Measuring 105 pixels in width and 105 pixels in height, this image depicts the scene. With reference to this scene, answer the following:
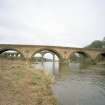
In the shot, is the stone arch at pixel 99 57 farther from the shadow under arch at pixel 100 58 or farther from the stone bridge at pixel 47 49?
the stone bridge at pixel 47 49

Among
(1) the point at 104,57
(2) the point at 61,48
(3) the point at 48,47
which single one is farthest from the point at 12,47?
(1) the point at 104,57

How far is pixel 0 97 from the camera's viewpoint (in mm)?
8375

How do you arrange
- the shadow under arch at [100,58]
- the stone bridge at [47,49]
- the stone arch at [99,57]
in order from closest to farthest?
the stone bridge at [47,49]
the shadow under arch at [100,58]
the stone arch at [99,57]

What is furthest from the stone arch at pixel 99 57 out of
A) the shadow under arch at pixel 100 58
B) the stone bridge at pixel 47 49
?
the stone bridge at pixel 47 49

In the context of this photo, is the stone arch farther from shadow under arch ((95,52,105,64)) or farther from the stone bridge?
the stone bridge

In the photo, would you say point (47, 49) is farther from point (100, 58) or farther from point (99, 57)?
point (100, 58)

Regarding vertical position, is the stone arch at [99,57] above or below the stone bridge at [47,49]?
below

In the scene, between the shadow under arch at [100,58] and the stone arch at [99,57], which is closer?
the shadow under arch at [100,58]

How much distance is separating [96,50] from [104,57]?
12980 mm

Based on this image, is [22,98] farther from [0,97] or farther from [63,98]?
[63,98]

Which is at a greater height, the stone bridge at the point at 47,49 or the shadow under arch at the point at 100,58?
the stone bridge at the point at 47,49

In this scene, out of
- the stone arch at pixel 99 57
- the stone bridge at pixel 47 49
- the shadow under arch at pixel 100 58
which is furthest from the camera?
the stone arch at pixel 99 57

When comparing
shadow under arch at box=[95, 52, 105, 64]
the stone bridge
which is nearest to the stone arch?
shadow under arch at box=[95, 52, 105, 64]

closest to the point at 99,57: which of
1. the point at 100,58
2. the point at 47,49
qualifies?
the point at 100,58
